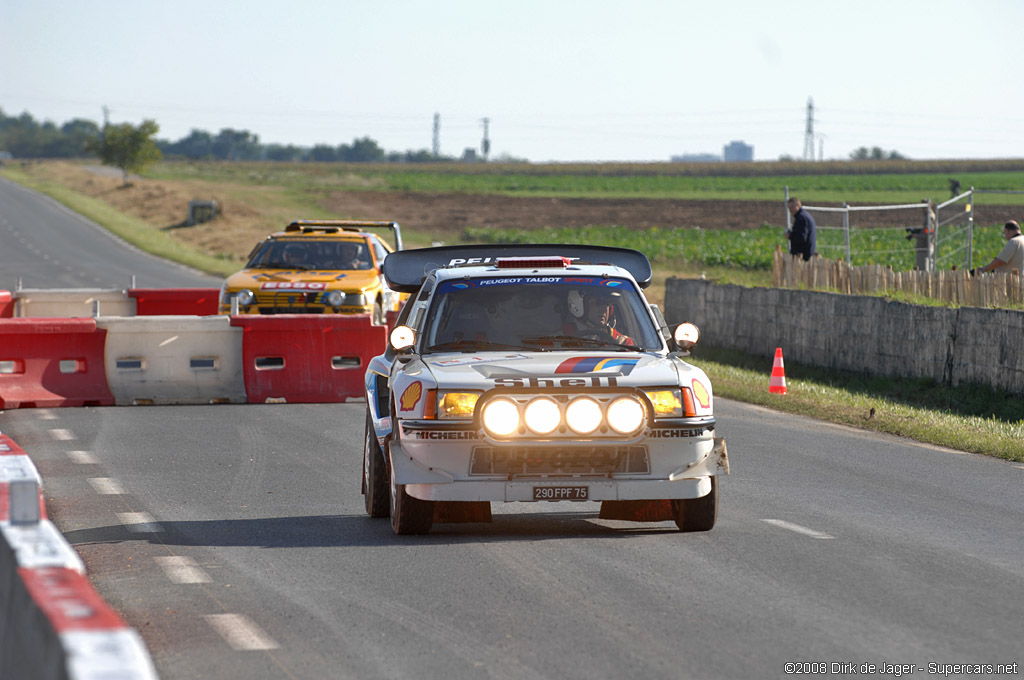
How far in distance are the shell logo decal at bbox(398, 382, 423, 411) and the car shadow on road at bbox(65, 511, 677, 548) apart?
806 millimetres

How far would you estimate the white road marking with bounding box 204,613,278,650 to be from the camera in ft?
21.2

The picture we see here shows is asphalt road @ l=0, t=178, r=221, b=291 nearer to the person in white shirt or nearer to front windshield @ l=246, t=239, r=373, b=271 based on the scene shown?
front windshield @ l=246, t=239, r=373, b=271

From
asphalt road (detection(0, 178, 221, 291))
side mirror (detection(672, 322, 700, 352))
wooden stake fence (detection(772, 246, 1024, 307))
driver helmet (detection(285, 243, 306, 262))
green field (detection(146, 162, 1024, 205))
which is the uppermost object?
green field (detection(146, 162, 1024, 205))

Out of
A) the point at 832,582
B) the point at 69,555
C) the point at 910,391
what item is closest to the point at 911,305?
the point at 910,391

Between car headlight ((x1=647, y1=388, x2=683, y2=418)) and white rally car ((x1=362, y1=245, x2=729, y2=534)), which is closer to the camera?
white rally car ((x1=362, y1=245, x2=729, y2=534))

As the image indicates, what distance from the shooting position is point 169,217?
81.6 metres

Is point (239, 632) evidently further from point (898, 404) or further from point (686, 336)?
point (898, 404)

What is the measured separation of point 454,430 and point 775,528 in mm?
2217

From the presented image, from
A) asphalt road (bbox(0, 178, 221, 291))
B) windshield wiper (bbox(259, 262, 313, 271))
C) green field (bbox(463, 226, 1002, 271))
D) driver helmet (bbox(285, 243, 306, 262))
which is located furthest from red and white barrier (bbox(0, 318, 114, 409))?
asphalt road (bbox(0, 178, 221, 291))

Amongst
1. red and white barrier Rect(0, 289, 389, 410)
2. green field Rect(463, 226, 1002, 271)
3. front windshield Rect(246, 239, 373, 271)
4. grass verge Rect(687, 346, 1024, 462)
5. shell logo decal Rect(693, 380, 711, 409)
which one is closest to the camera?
shell logo decal Rect(693, 380, 711, 409)

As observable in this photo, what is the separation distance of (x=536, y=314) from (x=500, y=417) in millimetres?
1354

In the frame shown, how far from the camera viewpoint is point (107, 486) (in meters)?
11.1

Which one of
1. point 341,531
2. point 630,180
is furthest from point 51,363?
point 630,180

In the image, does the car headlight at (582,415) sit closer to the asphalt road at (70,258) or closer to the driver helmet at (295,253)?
the driver helmet at (295,253)
